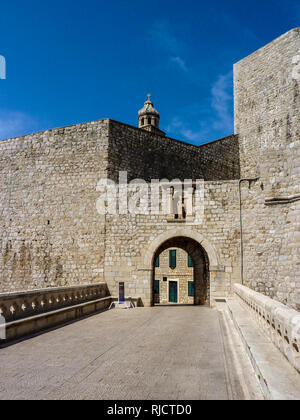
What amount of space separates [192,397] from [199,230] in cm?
971

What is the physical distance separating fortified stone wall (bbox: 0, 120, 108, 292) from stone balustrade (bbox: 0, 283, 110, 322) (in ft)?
9.06

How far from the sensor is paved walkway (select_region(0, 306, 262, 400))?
3926 millimetres

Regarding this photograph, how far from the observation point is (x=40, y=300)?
8.30 meters

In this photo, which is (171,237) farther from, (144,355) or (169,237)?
(144,355)

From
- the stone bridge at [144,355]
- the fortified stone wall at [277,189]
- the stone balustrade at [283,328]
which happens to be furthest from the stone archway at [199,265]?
the stone balustrade at [283,328]

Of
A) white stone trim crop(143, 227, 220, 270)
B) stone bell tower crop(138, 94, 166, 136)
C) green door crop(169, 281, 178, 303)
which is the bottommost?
green door crop(169, 281, 178, 303)

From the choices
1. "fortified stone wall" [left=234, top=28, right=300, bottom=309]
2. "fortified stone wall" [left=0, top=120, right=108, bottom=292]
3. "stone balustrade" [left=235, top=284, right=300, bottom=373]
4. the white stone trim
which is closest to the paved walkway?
"stone balustrade" [left=235, top=284, right=300, bottom=373]

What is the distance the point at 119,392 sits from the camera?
389cm

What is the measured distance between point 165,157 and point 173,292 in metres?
13.5

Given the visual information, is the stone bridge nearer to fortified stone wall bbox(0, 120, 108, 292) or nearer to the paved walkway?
the paved walkway

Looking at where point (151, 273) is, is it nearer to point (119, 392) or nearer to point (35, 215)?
point (35, 215)

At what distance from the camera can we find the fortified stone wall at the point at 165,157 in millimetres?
15461

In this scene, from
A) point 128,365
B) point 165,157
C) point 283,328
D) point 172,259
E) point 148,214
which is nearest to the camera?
point 283,328

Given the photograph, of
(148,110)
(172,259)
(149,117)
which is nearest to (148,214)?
(172,259)
